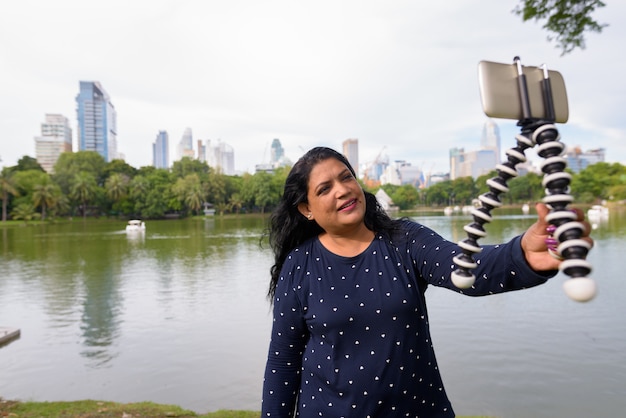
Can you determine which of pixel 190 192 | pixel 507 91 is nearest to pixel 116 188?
pixel 190 192

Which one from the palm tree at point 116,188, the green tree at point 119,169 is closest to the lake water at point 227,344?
the palm tree at point 116,188

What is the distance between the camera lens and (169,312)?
10844mm

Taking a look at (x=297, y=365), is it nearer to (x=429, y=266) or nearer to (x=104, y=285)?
(x=429, y=266)

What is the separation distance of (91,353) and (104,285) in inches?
256

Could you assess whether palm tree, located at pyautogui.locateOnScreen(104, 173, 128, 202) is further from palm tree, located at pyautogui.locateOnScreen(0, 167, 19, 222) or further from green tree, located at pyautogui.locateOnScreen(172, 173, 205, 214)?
palm tree, located at pyautogui.locateOnScreen(0, 167, 19, 222)

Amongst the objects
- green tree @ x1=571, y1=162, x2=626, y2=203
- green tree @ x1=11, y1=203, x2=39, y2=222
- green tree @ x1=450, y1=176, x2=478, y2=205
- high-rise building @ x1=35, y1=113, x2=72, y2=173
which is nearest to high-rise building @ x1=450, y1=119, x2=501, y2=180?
green tree @ x1=450, y1=176, x2=478, y2=205

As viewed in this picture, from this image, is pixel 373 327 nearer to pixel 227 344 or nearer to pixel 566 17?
pixel 566 17

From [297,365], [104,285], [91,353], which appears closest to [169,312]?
[91,353]

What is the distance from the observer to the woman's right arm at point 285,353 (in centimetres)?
187

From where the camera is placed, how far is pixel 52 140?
468 feet

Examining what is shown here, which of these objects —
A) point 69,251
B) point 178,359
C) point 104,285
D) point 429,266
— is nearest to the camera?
point 429,266

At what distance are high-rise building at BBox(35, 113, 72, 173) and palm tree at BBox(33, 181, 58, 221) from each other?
88121 millimetres

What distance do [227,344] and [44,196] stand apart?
53.6 m

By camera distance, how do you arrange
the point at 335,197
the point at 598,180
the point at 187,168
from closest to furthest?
the point at 335,197
the point at 598,180
the point at 187,168
